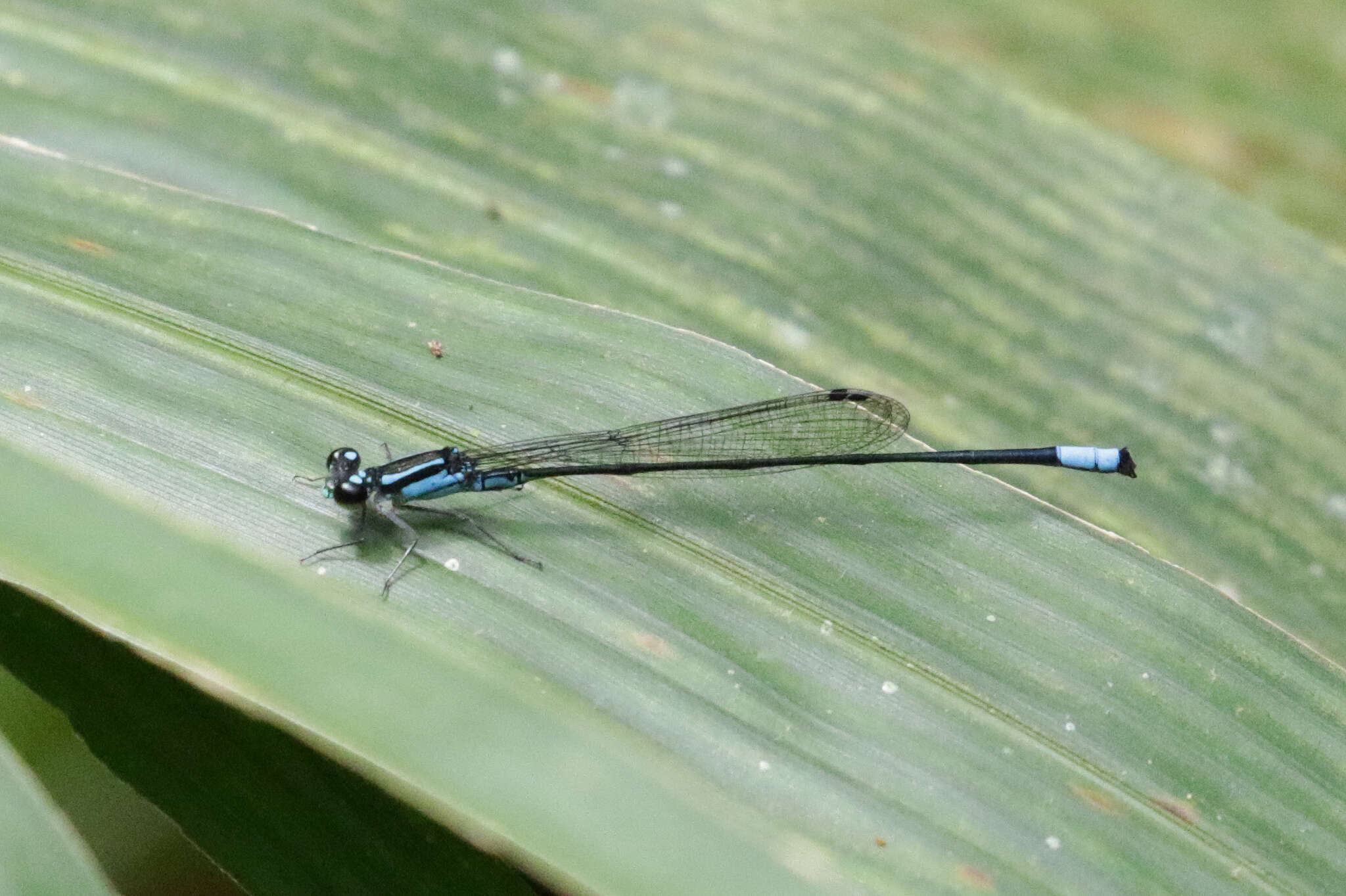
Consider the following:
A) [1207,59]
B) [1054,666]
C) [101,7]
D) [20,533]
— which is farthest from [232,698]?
[1207,59]

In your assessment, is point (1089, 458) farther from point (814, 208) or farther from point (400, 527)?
point (400, 527)

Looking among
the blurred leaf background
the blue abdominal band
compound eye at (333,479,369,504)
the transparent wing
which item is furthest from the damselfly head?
the blue abdominal band

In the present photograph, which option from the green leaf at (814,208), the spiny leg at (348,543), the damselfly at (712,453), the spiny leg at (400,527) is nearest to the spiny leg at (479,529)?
the damselfly at (712,453)

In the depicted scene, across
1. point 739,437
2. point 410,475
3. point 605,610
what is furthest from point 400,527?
point 739,437

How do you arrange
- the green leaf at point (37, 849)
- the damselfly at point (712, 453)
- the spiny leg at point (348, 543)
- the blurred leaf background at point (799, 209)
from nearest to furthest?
the green leaf at point (37, 849)
the spiny leg at point (348, 543)
the damselfly at point (712, 453)
the blurred leaf background at point (799, 209)

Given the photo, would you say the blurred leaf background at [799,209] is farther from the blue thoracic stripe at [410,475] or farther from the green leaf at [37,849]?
the green leaf at [37,849]

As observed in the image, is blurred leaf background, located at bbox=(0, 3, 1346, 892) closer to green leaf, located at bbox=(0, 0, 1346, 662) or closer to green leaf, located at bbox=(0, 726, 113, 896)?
green leaf, located at bbox=(0, 0, 1346, 662)

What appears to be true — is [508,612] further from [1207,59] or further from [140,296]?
[1207,59]
